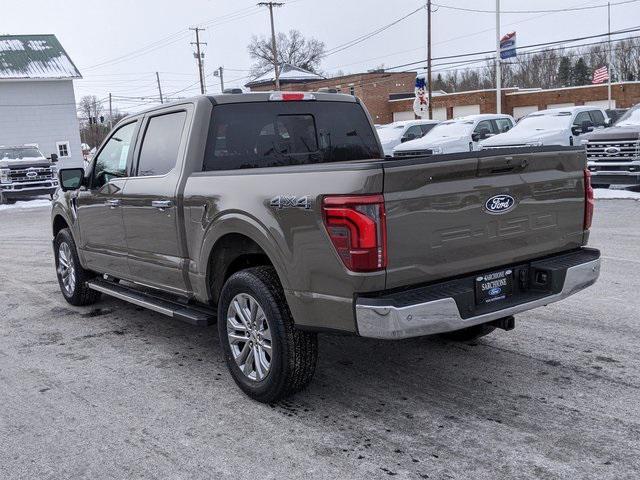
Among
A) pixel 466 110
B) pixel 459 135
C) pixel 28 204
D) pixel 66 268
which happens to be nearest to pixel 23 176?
pixel 28 204

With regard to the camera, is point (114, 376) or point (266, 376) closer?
point (266, 376)

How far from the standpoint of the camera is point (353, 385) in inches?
176

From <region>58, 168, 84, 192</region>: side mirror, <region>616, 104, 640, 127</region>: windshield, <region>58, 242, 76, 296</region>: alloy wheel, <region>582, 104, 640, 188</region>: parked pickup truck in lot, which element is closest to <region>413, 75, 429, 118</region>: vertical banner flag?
<region>616, 104, 640, 127</region>: windshield

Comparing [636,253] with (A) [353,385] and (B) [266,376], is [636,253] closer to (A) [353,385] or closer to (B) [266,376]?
(A) [353,385]

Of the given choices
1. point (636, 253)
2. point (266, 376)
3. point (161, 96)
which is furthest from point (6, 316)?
point (161, 96)

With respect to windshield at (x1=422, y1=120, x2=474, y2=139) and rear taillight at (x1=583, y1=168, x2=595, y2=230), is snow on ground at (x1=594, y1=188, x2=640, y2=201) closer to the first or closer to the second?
windshield at (x1=422, y1=120, x2=474, y2=139)

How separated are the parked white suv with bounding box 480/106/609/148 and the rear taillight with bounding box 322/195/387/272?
14229 millimetres

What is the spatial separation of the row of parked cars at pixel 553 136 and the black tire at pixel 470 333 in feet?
16.9

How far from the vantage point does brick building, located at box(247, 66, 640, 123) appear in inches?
1993

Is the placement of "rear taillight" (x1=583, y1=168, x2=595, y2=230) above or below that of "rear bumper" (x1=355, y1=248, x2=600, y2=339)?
above

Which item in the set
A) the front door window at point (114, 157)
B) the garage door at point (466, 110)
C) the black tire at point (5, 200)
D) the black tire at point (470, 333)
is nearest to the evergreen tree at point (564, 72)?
the garage door at point (466, 110)

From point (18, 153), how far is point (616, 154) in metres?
20.3

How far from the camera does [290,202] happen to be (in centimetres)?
374

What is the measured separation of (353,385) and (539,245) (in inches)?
60.7
